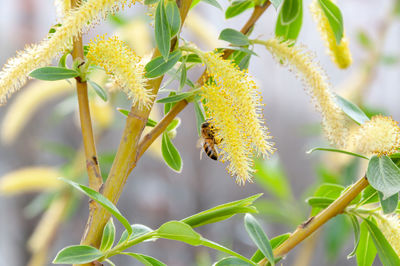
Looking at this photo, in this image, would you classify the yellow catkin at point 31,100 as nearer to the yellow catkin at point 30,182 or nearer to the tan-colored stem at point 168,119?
the yellow catkin at point 30,182

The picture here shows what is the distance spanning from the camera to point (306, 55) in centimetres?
44

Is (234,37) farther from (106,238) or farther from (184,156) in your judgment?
(184,156)

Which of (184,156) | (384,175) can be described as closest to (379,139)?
(384,175)

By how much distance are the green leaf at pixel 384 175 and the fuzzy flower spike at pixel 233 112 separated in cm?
8

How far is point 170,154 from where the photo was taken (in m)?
0.48

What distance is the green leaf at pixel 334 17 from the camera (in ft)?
1.46

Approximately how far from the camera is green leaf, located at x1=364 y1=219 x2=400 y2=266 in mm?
421

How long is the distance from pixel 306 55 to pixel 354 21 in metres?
2.53

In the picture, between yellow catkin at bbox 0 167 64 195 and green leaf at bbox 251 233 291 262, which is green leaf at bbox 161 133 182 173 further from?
yellow catkin at bbox 0 167 64 195

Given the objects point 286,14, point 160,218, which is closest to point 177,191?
point 160,218

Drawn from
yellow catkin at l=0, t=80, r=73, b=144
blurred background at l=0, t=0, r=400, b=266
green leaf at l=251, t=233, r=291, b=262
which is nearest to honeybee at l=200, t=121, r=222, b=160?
green leaf at l=251, t=233, r=291, b=262

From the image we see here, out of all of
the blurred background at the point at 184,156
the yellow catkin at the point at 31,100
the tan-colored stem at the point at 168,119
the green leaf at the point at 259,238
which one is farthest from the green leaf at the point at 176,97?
the blurred background at the point at 184,156

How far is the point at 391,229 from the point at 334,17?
186 mm

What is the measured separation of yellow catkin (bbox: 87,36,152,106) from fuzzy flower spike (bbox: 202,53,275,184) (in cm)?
5
